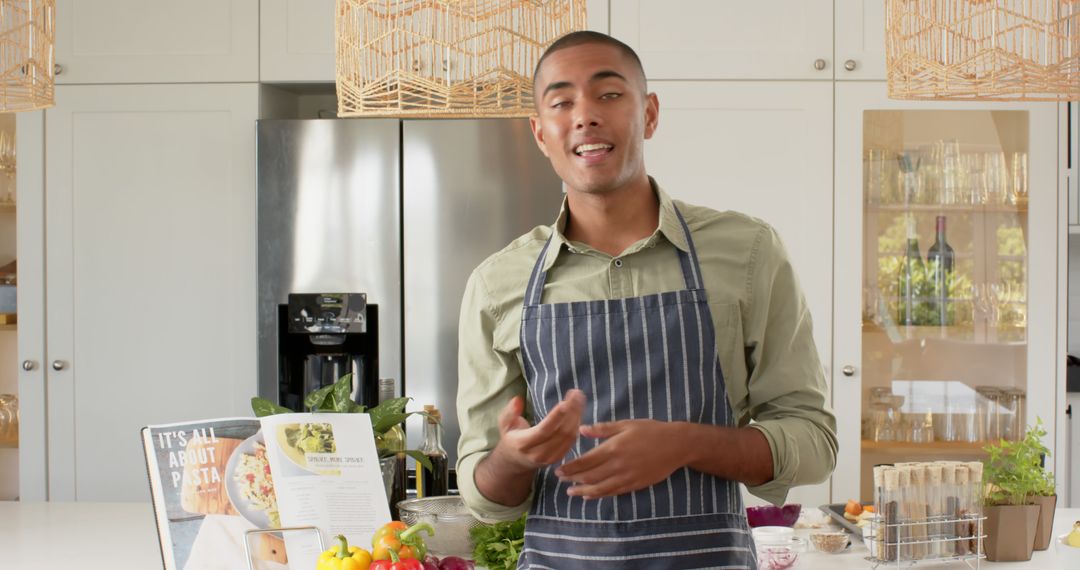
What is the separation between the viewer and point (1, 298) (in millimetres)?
3359

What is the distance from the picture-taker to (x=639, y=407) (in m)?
1.30

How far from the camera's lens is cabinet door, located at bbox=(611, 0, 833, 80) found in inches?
125

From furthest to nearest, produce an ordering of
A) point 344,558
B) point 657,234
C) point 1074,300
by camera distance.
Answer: point 1074,300 < point 344,558 < point 657,234

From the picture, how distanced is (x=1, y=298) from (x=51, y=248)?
0.23 m

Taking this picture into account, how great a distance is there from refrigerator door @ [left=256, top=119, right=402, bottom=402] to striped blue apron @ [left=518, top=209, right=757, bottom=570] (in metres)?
1.84

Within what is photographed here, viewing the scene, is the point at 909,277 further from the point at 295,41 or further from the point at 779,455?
the point at 779,455

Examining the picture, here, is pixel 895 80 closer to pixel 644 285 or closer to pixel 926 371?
pixel 644 285

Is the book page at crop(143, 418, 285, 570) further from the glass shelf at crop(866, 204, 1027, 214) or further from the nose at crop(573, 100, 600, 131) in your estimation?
the glass shelf at crop(866, 204, 1027, 214)

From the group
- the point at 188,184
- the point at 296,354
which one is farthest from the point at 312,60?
the point at 296,354

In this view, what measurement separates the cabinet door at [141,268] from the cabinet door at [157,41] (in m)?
0.04

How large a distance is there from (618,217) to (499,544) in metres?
0.63

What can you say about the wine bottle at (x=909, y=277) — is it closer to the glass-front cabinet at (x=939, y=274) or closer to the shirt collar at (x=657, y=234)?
the glass-front cabinet at (x=939, y=274)

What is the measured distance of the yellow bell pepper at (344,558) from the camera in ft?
5.06

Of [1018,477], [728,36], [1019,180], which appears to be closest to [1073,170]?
[1019,180]
